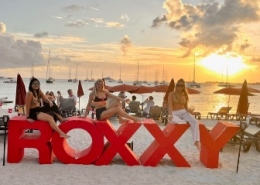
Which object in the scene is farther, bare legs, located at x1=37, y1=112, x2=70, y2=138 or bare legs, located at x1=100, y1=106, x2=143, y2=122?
bare legs, located at x1=100, y1=106, x2=143, y2=122

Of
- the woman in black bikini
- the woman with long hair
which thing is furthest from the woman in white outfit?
the woman with long hair

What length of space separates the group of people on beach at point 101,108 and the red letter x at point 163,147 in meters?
0.26

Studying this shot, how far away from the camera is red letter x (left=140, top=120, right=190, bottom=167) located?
9133mm

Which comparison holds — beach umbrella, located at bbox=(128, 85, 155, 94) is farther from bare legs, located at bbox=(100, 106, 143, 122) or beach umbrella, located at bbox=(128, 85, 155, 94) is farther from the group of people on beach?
bare legs, located at bbox=(100, 106, 143, 122)

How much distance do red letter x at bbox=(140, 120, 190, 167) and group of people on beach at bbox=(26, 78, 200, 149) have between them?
0.84ft

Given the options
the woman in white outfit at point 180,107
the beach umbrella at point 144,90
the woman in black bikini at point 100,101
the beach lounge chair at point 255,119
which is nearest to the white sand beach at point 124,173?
the woman in white outfit at point 180,107

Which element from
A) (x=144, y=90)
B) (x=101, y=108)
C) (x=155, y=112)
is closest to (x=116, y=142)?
(x=101, y=108)

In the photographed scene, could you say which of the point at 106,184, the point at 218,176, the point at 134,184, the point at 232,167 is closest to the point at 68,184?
the point at 106,184

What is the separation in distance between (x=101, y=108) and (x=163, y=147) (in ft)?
6.26

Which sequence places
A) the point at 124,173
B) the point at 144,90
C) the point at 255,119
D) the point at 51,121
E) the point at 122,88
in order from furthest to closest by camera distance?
the point at 144,90 < the point at 122,88 < the point at 255,119 < the point at 51,121 < the point at 124,173

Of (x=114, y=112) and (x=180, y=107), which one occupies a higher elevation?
(x=180, y=107)

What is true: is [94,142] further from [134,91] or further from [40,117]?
[134,91]

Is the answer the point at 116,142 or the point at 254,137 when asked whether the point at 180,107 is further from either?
the point at 254,137

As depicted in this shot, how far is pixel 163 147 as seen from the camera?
9250mm
